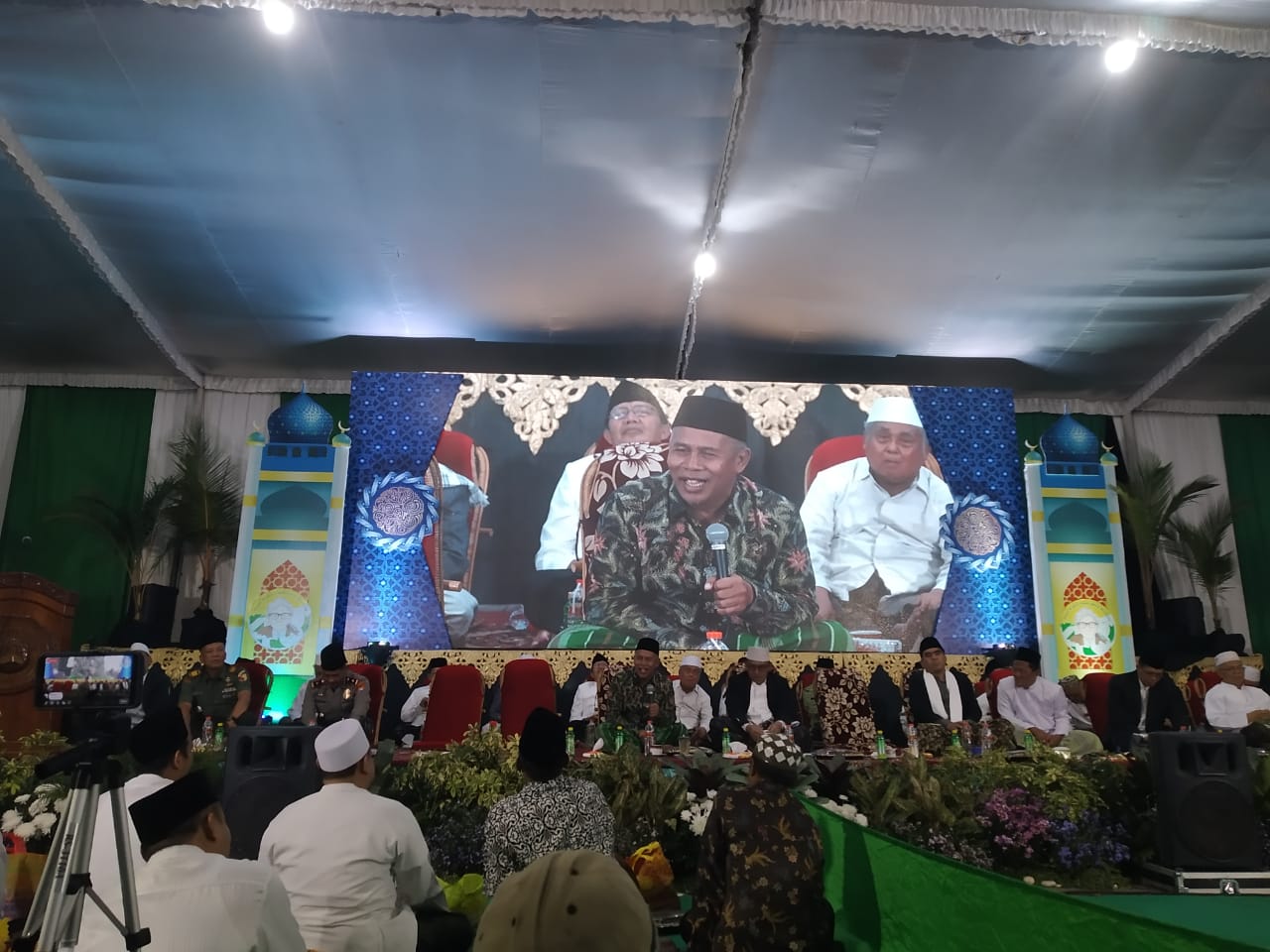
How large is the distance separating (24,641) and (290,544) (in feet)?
7.24

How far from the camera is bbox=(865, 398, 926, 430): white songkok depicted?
910cm

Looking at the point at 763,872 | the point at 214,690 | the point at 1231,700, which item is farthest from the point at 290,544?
the point at 1231,700

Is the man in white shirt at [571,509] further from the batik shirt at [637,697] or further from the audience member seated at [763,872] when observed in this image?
the audience member seated at [763,872]

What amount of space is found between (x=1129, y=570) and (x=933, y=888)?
918 cm

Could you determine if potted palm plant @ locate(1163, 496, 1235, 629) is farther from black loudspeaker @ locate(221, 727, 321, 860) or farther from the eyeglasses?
black loudspeaker @ locate(221, 727, 321, 860)

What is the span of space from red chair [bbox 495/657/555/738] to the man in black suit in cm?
352

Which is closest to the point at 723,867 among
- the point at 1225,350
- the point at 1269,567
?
the point at 1225,350

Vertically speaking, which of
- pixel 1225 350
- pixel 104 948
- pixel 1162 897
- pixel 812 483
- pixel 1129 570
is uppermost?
pixel 1225 350

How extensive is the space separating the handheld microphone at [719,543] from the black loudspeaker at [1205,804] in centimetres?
523

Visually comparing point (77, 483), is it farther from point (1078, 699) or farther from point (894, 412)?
point (1078, 699)

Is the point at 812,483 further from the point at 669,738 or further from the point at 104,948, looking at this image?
the point at 104,948

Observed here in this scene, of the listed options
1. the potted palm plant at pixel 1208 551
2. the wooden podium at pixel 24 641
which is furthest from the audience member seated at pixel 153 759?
the potted palm plant at pixel 1208 551

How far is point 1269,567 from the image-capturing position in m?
10.2

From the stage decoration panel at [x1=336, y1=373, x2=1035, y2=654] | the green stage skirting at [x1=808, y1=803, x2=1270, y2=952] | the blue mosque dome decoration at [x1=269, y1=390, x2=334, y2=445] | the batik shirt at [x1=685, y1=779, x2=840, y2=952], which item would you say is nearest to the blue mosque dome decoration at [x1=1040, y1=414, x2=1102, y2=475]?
the stage decoration panel at [x1=336, y1=373, x2=1035, y2=654]
